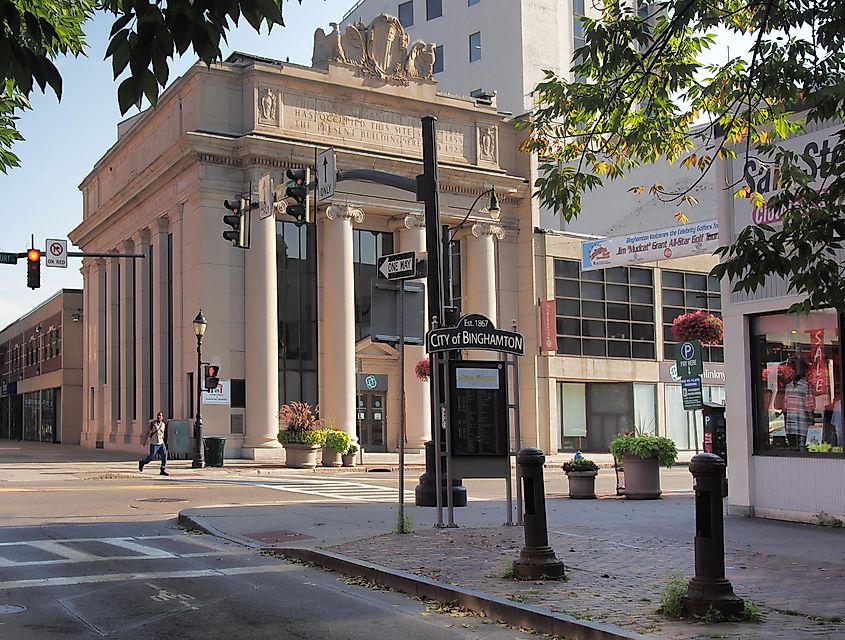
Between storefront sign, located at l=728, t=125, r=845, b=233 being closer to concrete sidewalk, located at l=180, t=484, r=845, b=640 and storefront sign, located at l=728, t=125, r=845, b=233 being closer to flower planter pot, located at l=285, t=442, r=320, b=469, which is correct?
concrete sidewalk, located at l=180, t=484, r=845, b=640

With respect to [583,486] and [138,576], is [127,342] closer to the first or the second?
[583,486]

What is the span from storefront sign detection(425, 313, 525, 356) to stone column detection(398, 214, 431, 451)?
101 ft

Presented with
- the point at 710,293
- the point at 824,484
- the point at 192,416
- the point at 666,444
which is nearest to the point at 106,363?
the point at 192,416

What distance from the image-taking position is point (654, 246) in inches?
1515

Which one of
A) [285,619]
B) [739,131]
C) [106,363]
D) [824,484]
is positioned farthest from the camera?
[106,363]

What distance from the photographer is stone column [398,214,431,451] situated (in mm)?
45428

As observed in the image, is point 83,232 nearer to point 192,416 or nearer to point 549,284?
point 192,416

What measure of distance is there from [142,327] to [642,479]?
32.0m

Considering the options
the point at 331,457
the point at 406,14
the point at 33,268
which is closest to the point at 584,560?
the point at 33,268

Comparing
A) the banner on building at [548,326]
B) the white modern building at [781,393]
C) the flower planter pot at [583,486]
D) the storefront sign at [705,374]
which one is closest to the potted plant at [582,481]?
the flower planter pot at [583,486]

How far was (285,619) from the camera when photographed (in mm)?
8867

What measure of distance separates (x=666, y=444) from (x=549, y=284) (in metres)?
28.1

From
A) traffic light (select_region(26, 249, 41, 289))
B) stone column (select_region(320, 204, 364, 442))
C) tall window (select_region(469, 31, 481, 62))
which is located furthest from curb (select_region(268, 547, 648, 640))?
tall window (select_region(469, 31, 481, 62))

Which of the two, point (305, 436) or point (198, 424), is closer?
point (305, 436)
